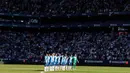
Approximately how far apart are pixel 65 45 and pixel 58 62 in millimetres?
34841

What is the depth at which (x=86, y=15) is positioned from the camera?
8000 cm

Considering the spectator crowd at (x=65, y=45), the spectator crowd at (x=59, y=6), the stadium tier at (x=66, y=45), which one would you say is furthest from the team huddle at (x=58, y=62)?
the spectator crowd at (x=59, y=6)

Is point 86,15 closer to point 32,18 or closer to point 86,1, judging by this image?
point 86,1

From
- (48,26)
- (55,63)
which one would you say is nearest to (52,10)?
(48,26)

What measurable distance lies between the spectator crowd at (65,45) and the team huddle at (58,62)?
71.6ft

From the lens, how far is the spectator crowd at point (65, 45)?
71.1 meters

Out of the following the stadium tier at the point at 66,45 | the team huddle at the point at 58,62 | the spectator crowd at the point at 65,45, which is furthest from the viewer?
the spectator crowd at the point at 65,45

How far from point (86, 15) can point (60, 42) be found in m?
7.94

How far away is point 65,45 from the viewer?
7825cm

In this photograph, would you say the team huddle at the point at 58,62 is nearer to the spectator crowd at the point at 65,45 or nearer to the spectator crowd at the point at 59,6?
the spectator crowd at the point at 65,45

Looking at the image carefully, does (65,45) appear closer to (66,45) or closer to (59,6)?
(66,45)

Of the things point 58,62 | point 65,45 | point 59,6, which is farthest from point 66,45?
point 58,62

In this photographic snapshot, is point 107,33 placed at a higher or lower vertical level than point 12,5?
lower

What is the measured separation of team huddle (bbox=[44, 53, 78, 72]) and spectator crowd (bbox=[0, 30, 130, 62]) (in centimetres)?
2182
